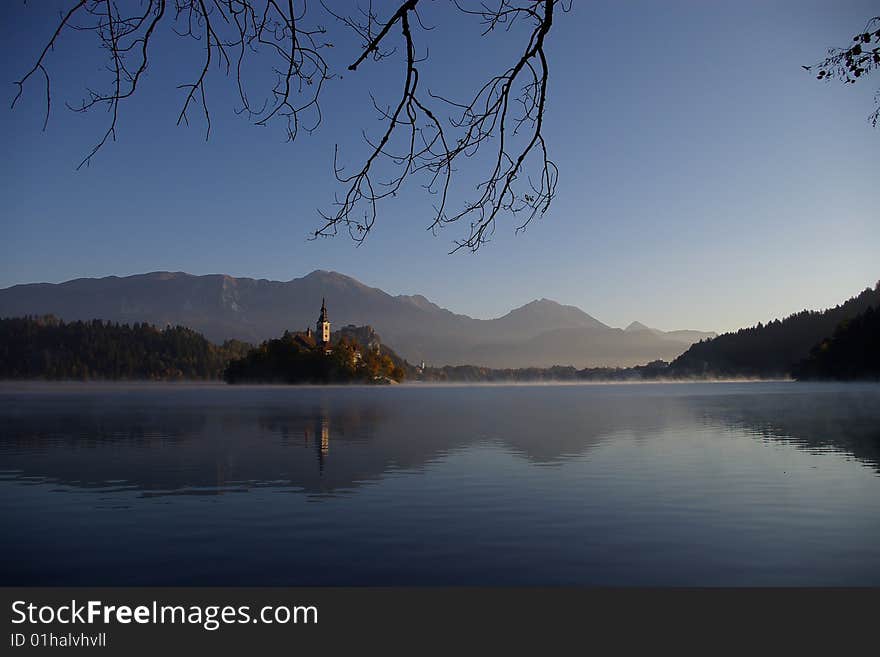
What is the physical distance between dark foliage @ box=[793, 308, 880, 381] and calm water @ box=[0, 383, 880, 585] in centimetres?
11848

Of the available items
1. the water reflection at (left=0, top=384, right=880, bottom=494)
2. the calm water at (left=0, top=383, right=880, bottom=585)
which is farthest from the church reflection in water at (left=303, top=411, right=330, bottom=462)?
the calm water at (left=0, top=383, right=880, bottom=585)

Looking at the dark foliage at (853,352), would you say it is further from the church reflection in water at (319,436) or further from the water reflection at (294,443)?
the church reflection in water at (319,436)

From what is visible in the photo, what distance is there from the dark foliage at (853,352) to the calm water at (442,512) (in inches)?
4664

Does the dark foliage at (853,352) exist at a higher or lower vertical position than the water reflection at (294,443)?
higher

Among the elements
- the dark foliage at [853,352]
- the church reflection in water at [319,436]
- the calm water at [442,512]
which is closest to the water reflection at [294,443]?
the church reflection in water at [319,436]

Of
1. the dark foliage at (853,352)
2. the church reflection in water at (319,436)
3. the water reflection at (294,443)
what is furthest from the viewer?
the dark foliage at (853,352)

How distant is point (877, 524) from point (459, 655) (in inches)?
369

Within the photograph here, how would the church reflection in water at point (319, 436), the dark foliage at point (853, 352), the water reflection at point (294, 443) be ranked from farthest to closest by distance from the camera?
the dark foliage at point (853, 352)
the church reflection in water at point (319, 436)
the water reflection at point (294, 443)

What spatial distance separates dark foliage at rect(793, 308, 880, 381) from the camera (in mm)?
130500

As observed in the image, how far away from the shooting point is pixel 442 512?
47.0 ft

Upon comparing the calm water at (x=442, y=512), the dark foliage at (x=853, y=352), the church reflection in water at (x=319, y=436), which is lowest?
the calm water at (x=442, y=512)

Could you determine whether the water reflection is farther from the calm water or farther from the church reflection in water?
the calm water

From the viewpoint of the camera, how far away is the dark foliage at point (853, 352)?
130 meters

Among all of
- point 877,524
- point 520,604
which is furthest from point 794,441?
point 520,604
